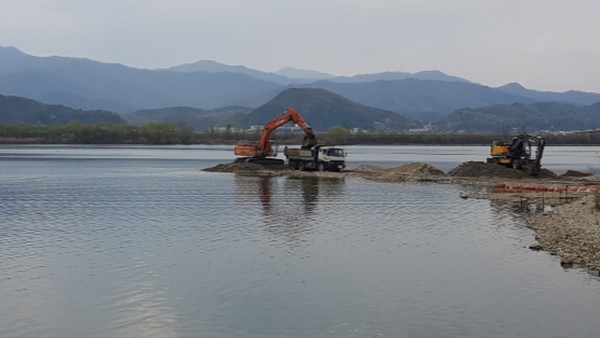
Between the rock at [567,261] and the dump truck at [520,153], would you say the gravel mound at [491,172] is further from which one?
the rock at [567,261]

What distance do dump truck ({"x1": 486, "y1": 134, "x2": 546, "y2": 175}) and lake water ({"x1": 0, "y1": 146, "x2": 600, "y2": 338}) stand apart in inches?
656

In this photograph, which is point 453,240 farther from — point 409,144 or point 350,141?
point 409,144

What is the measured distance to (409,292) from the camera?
15125mm

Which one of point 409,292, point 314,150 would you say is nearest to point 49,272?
point 409,292

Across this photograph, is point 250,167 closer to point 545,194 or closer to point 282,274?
point 545,194

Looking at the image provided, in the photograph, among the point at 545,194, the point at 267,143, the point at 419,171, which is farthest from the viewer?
the point at 267,143

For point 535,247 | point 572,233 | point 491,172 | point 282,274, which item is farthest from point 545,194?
point 282,274

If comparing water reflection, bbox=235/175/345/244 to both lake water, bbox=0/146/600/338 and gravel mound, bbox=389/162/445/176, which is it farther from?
gravel mound, bbox=389/162/445/176

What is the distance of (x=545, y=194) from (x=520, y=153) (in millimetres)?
13079

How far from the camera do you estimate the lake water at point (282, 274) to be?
12.7 m

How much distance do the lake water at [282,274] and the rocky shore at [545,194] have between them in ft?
2.43

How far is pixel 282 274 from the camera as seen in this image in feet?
54.8

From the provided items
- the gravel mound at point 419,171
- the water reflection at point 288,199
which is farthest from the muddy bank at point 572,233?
the gravel mound at point 419,171

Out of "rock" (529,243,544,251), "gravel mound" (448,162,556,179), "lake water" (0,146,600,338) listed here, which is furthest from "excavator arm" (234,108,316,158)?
"rock" (529,243,544,251)
